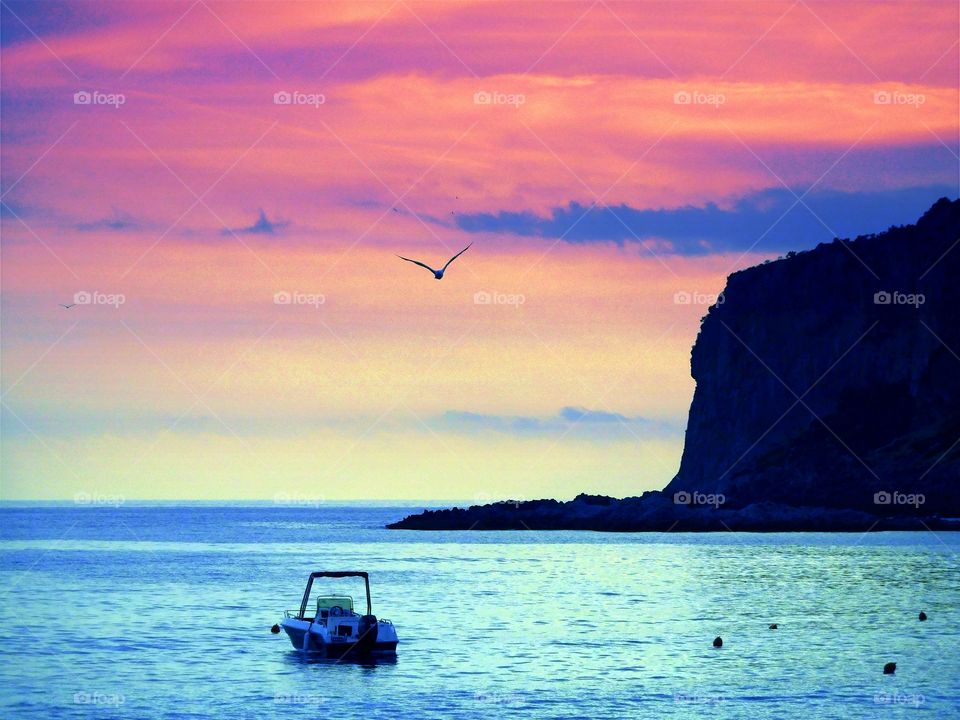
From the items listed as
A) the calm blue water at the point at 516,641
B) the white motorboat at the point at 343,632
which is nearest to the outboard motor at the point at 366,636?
the white motorboat at the point at 343,632

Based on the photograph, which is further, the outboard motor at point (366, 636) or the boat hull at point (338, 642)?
the boat hull at point (338, 642)

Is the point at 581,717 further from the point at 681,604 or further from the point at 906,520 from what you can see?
the point at 906,520

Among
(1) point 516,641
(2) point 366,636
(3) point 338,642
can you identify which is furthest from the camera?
(1) point 516,641

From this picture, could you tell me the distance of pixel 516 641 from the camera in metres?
71.6

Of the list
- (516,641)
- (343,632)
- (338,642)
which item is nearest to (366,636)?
(343,632)

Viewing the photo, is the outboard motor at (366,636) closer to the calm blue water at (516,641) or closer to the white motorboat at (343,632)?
the white motorboat at (343,632)

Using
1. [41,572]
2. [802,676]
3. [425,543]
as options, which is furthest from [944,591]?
[425,543]

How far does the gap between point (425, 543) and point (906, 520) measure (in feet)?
227

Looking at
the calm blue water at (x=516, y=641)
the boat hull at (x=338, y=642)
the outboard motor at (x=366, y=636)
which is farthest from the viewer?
the boat hull at (x=338, y=642)

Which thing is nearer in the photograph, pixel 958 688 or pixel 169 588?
pixel 958 688

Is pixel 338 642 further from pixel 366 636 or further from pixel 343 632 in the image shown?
pixel 366 636

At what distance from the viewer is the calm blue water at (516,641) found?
5250 centimetres

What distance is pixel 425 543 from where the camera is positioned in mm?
196125

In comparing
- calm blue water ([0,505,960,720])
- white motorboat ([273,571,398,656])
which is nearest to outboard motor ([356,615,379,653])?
white motorboat ([273,571,398,656])
